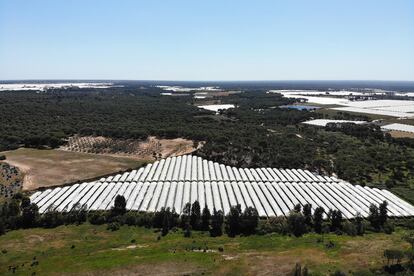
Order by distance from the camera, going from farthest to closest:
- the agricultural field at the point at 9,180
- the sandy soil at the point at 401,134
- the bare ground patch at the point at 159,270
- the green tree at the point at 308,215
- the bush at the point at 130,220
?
1. the sandy soil at the point at 401,134
2. the agricultural field at the point at 9,180
3. the bush at the point at 130,220
4. the green tree at the point at 308,215
5. the bare ground patch at the point at 159,270

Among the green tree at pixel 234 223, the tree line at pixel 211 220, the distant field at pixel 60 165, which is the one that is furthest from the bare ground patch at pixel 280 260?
the distant field at pixel 60 165

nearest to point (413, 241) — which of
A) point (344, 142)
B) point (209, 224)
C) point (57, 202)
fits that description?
point (209, 224)

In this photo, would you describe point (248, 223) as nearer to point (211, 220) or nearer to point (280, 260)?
point (211, 220)

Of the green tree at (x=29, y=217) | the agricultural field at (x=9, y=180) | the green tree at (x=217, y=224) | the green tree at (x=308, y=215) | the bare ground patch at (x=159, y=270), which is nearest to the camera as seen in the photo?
the bare ground patch at (x=159, y=270)

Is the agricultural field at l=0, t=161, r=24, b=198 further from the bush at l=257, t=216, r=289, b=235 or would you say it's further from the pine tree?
the pine tree

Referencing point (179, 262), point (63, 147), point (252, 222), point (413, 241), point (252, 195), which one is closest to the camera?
point (179, 262)

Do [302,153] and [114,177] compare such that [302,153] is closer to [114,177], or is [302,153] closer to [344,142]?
[344,142]

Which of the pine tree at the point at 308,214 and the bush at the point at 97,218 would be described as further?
the bush at the point at 97,218

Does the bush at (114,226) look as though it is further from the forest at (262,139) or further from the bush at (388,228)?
the forest at (262,139)
